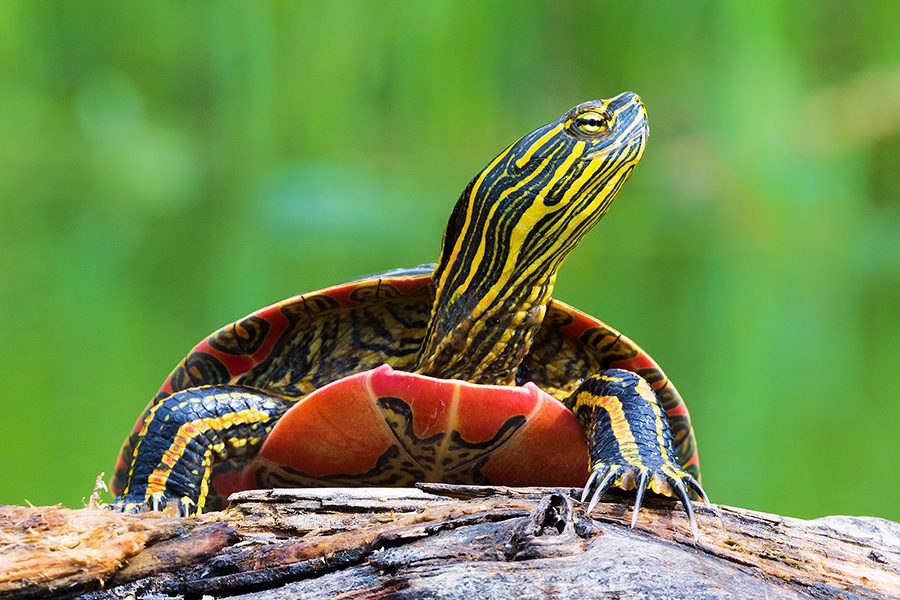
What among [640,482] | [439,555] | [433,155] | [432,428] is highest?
[433,155]

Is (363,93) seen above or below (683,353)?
above

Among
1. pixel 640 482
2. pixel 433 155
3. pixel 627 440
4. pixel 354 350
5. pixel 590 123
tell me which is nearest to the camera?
pixel 640 482

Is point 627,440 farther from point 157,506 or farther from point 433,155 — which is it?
point 433,155

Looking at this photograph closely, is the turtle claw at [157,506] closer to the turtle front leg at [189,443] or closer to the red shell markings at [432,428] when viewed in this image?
the turtle front leg at [189,443]

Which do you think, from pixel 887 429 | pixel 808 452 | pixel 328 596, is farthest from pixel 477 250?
pixel 887 429

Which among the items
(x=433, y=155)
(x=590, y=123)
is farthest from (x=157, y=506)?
(x=433, y=155)

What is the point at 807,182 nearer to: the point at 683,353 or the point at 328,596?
the point at 683,353

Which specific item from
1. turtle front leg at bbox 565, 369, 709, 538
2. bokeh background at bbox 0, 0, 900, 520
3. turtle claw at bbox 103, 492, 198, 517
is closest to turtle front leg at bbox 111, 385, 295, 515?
turtle claw at bbox 103, 492, 198, 517
